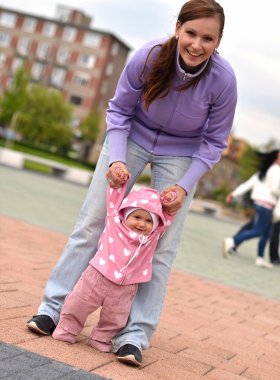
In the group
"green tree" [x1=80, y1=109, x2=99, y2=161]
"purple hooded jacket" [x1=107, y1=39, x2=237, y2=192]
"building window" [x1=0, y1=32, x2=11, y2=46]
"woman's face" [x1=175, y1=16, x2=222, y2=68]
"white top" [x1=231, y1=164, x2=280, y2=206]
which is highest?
"woman's face" [x1=175, y1=16, x2=222, y2=68]

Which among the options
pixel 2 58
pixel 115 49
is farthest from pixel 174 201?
pixel 2 58

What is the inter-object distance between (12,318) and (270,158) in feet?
26.8

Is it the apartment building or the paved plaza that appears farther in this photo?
the apartment building

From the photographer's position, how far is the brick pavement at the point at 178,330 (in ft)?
11.1

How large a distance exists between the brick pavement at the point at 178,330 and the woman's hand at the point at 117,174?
808 millimetres

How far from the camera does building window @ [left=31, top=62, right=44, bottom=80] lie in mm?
82438

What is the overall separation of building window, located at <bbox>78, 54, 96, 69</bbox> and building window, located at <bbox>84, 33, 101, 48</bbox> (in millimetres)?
1247

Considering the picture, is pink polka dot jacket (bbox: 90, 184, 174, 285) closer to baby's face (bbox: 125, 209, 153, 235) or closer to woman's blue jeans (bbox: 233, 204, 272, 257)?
baby's face (bbox: 125, 209, 153, 235)

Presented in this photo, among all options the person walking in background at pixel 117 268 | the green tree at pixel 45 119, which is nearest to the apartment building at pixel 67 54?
the green tree at pixel 45 119

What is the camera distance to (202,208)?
3183 cm

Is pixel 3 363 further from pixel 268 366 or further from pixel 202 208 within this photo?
pixel 202 208

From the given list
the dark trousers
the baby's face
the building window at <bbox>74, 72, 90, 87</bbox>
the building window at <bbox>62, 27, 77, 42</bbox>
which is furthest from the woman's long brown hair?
the building window at <bbox>62, 27, 77, 42</bbox>

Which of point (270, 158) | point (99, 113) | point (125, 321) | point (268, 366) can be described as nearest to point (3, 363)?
point (125, 321)

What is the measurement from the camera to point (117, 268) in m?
3.53
